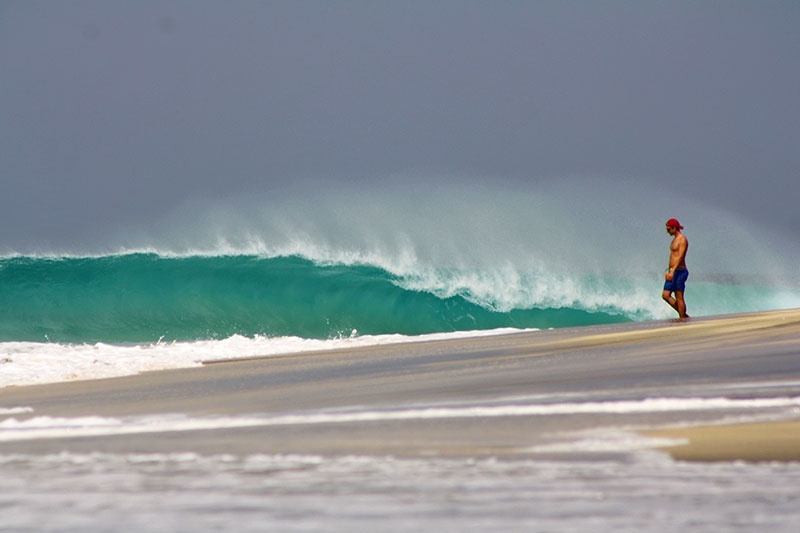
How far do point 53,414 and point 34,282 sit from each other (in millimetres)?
15696

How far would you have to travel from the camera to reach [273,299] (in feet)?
56.6

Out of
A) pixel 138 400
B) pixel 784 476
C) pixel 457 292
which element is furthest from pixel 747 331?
pixel 457 292

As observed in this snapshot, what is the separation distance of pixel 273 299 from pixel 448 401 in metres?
13.7

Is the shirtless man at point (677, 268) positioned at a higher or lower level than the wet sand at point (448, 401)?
higher

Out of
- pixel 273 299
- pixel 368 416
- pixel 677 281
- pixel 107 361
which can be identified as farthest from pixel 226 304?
pixel 368 416

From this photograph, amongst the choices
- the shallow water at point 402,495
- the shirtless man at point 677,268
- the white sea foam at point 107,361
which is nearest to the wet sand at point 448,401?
the shallow water at point 402,495

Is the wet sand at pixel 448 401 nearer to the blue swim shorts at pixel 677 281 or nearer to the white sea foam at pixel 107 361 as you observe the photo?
the white sea foam at pixel 107 361

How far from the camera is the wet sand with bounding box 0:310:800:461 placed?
2.86 meters

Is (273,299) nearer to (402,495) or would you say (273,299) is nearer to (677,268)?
(677,268)

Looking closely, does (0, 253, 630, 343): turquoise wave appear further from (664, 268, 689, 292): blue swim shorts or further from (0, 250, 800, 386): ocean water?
(664, 268, 689, 292): blue swim shorts

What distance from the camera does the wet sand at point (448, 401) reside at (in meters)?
2.86

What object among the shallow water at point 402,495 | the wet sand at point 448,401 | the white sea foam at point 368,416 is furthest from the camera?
the white sea foam at point 368,416

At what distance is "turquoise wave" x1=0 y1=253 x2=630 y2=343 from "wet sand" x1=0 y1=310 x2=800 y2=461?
33.0ft

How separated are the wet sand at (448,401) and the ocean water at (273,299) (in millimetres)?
9907
